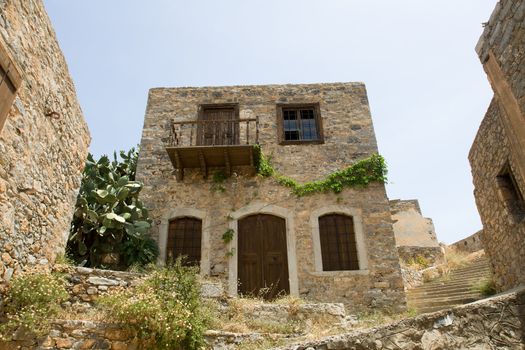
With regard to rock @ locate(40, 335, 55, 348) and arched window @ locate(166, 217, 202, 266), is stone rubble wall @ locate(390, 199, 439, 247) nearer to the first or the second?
arched window @ locate(166, 217, 202, 266)

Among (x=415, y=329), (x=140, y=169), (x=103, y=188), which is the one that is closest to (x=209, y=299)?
(x=415, y=329)

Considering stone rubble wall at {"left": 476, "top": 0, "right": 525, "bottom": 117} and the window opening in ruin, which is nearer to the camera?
stone rubble wall at {"left": 476, "top": 0, "right": 525, "bottom": 117}

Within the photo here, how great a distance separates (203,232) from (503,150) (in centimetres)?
681

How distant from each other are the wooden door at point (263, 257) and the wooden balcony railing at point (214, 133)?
2384mm

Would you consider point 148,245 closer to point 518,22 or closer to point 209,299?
point 209,299

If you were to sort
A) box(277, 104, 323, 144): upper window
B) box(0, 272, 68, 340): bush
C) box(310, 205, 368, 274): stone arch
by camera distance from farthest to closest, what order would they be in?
box(277, 104, 323, 144): upper window, box(310, 205, 368, 274): stone arch, box(0, 272, 68, 340): bush

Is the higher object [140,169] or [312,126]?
[312,126]

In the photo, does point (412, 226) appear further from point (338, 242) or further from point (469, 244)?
point (338, 242)

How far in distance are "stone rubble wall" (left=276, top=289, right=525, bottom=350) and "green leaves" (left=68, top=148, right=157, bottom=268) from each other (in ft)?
19.0

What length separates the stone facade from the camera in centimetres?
916

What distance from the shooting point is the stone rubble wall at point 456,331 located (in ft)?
13.2

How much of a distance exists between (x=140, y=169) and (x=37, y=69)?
17.8 ft

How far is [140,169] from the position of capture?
10.9m

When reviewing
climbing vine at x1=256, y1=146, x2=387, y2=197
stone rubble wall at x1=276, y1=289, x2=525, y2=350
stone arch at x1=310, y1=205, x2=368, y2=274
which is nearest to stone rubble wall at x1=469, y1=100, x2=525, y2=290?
climbing vine at x1=256, y1=146, x2=387, y2=197
